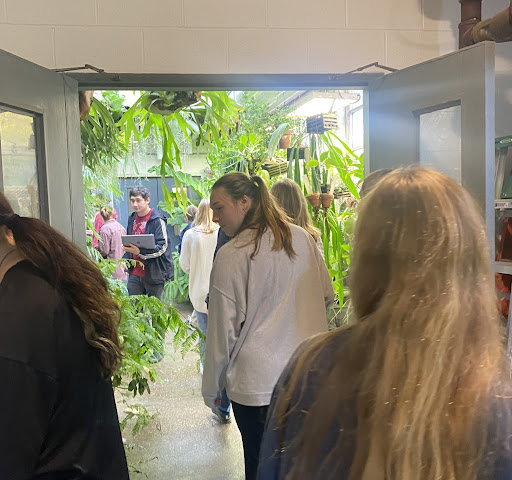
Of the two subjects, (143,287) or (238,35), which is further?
(143,287)

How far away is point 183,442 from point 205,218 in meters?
1.86

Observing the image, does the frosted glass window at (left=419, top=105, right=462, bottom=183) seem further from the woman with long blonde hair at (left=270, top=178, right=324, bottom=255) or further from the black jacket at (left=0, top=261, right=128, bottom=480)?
the black jacket at (left=0, top=261, right=128, bottom=480)

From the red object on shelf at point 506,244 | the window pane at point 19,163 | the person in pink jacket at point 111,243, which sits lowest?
the person in pink jacket at point 111,243

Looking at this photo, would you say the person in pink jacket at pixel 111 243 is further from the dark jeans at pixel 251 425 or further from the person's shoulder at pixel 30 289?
the person's shoulder at pixel 30 289

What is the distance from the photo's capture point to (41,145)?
197cm

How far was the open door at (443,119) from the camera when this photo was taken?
68.4 inches

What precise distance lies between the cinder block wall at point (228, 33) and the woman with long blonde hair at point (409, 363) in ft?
5.31

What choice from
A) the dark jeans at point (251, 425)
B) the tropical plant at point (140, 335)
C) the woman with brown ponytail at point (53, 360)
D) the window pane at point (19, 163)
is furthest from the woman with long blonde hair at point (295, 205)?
the woman with brown ponytail at point (53, 360)

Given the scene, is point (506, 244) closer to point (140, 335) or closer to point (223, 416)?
point (140, 335)

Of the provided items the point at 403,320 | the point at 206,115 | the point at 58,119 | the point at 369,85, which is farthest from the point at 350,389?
the point at 206,115

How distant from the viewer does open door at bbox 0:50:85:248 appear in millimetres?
1804

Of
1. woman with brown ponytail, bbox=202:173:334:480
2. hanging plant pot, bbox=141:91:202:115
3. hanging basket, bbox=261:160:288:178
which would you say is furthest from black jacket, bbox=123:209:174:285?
woman with brown ponytail, bbox=202:173:334:480

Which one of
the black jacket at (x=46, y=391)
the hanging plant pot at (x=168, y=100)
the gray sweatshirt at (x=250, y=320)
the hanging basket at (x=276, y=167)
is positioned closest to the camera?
the black jacket at (x=46, y=391)

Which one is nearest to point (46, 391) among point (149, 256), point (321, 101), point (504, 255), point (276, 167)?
point (504, 255)
